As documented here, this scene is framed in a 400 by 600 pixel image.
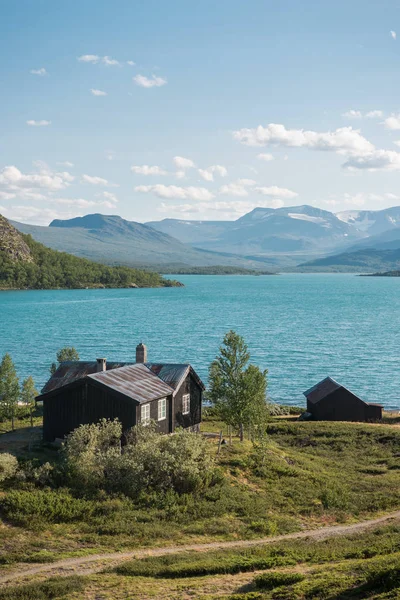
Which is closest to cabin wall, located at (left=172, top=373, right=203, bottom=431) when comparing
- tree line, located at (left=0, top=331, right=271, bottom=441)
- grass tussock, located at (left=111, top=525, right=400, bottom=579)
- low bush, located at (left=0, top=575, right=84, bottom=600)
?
tree line, located at (left=0, top=331, right=271, bottom=441)

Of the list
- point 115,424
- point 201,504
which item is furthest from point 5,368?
point 201,504

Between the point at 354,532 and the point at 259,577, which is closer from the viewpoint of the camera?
the point at 259,577

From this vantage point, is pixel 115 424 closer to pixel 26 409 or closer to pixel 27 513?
pixel 27 513

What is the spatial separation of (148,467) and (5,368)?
24.3 meters

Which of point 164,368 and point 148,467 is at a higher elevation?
point 164,368

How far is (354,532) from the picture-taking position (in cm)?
2962

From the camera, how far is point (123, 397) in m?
37.9

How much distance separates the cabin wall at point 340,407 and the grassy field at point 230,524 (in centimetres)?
1914

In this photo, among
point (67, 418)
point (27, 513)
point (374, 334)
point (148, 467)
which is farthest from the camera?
point (374, 334)

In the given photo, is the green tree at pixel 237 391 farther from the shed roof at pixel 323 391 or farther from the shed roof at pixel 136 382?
the shed roof at pixel 323 391

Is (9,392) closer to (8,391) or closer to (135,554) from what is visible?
(8,391)

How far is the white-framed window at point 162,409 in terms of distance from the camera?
4094 cm

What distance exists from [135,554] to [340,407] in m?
43.3

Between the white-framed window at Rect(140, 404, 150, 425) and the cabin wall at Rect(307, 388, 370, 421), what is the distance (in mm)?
30268
